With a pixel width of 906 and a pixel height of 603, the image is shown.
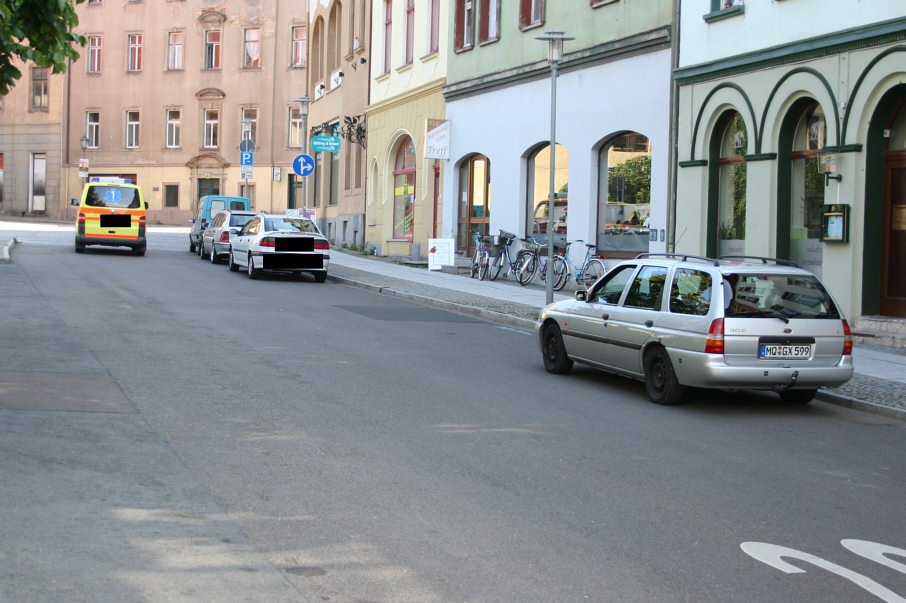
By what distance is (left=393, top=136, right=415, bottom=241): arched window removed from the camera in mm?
35312

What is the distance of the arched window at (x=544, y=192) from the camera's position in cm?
2588

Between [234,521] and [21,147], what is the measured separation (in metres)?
65.0

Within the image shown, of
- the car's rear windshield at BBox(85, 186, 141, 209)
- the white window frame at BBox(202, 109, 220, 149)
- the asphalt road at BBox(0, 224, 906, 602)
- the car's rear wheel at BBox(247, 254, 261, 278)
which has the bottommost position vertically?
the asphalt road at BBox(0, 224, 906, 602)

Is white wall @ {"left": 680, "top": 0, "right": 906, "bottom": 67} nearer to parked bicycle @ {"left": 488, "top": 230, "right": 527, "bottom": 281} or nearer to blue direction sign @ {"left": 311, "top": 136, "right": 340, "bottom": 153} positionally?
parked bicycle @ {"left": 488, "top": 230, "right": 527, "bottom": 281}

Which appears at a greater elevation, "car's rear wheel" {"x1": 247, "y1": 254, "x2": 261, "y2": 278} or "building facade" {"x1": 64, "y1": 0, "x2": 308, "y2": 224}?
"building facade" {"x1": 64, "y1": 0, "x2": 308, "y2": 224}

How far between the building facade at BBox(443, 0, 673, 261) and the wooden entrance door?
18.0 feet

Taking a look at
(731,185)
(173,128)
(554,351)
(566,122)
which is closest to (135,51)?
(173,128)

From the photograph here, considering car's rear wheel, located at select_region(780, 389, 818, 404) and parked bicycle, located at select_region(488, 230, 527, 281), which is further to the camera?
parked bicycle, located at select_region(488, 230, 527, 281)

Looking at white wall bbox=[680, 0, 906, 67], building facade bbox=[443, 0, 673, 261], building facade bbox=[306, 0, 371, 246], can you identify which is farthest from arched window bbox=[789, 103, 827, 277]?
building facade bbox=[306, 0, 371, 246]

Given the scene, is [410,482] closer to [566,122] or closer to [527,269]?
[566,122]

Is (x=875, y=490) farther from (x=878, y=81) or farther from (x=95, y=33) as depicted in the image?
(x=95, y=33)

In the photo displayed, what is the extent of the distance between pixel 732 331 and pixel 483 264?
58.0ft

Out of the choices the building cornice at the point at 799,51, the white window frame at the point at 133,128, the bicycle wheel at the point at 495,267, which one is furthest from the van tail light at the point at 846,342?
the white window frame at the point at 133,128

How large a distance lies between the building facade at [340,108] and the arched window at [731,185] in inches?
762
